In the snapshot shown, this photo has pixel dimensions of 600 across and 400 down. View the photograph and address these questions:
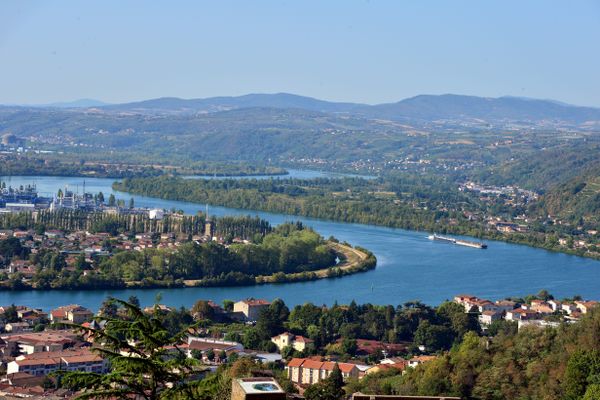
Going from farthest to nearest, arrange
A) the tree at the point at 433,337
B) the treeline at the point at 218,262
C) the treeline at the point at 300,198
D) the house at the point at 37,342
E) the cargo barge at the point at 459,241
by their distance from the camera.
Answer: the treeline at the point at 300,198
the cargo barge at the point at 459,241
the treeline at the point at 218,262
the tree at the point at 433,337
the house at the point at 37,342

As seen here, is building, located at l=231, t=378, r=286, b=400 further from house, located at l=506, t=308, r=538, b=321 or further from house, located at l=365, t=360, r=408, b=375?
house, located at l=506, t=308, r=538, b=321

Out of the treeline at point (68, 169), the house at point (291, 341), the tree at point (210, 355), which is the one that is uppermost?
the tree at point (210, 355)

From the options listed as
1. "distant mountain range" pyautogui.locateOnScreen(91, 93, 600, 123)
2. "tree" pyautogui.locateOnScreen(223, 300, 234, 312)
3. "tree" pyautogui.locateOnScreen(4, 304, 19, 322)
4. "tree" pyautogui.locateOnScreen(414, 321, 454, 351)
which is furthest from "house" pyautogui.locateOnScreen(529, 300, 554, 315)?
"distant mountain range" pyautogui.locateOnScreen(91, 93, 600, 123)

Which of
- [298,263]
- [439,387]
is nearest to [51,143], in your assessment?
[298,263]

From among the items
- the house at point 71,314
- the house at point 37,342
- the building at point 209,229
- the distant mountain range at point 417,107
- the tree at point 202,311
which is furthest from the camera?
the distant mountain range at point 417,107

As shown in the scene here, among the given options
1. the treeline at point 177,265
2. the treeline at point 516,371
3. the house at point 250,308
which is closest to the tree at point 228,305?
the house at point 250,308

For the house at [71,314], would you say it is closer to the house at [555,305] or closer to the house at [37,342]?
the house at [37,342]

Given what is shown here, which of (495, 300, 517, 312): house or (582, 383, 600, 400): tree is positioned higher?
(582, 383, 600, 400): tree

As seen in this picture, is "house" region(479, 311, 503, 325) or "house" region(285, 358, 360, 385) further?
"house" region(479, 311, 503, 325)
